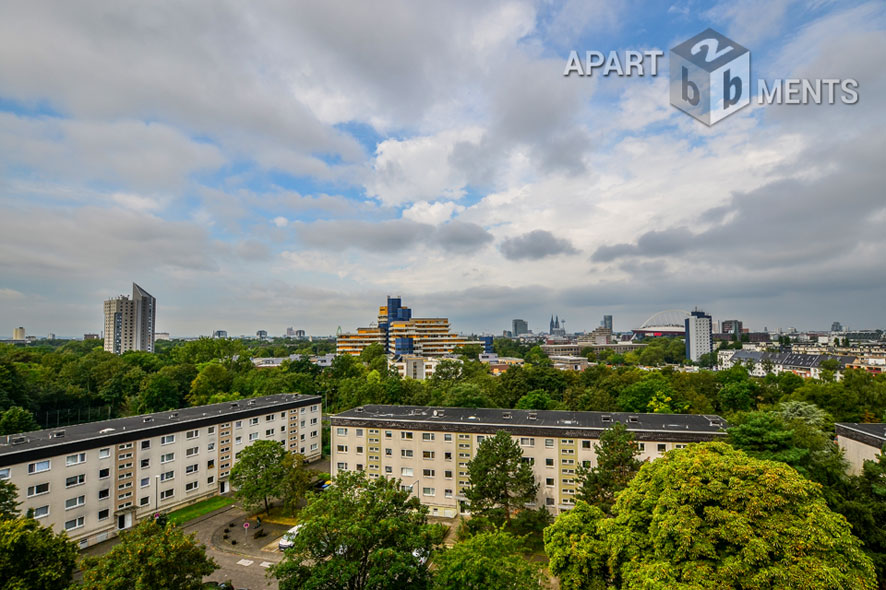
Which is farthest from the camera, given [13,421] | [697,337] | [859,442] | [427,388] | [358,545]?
[697,337]

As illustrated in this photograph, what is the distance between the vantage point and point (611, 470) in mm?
23203

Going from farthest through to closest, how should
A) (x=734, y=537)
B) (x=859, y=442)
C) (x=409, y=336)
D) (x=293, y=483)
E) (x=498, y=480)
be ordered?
(x=409, y=336) → (x=293, y=483) → (x=859, y=442) → (x=498, y=480) → (x=734, y=537)

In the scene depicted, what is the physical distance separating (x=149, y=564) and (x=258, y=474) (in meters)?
16.5

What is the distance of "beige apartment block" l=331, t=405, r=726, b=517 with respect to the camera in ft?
92.3

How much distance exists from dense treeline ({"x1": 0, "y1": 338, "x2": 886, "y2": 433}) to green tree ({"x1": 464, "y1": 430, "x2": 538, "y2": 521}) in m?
20.9

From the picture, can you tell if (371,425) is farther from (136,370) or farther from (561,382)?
(136,370)

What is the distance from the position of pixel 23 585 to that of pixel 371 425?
20.9 meters

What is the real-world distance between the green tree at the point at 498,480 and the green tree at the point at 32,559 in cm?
1806

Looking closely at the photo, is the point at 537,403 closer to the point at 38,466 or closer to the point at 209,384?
the point at 38,466

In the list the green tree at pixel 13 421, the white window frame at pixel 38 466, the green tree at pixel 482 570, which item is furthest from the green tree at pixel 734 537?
the green tree at pixel 13 421

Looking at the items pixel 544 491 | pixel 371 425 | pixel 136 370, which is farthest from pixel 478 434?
pixel 136 370

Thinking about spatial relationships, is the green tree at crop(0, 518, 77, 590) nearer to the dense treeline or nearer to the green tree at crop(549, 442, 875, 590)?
the green tree at crop(549, 442, 875, 590)

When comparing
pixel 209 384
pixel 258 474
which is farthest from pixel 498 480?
pixel 209 384

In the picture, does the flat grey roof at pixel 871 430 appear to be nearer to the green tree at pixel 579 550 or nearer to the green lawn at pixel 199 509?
the green tree at pixel 579 550
